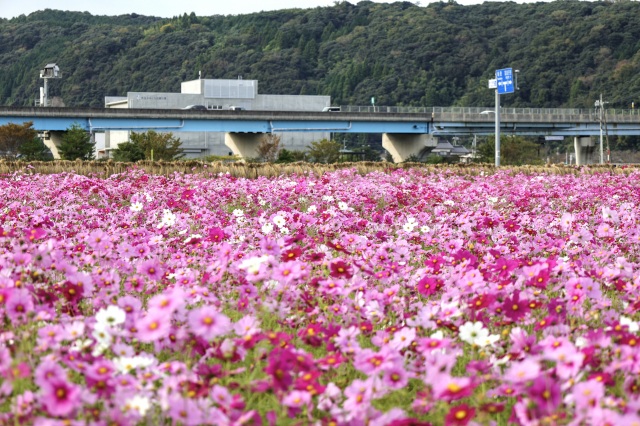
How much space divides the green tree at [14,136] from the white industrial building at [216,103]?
80.7 feet

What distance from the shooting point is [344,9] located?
164 meters

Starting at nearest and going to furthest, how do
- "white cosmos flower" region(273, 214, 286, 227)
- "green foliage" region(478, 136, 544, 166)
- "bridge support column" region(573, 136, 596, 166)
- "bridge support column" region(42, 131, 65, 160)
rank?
"white cosmos flower" region(273, 214, 286, 227), "bridge support column" region(42, 131, 65, 160), "green foliage" region(478, 136, 544, 166), "bridge support column" region(573, 136, 596, 166)

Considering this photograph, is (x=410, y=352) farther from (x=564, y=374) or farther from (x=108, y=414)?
(x=108, y=414)

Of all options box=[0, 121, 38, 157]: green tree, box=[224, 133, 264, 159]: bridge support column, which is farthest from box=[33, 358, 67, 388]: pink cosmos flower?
box=[224, 133, 264, 159]: bridge support column

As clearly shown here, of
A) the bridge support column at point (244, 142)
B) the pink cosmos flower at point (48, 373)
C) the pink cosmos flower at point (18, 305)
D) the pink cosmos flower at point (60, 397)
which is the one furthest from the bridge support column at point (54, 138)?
the pink cosmos flower at point (60, 397)

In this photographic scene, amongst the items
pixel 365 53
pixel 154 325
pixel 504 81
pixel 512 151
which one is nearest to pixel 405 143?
pixel 512 151

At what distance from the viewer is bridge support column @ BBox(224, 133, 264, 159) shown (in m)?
72.1

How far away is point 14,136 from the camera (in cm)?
6059

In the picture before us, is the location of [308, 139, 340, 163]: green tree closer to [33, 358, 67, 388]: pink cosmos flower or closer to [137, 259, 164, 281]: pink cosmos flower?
[137, 259, 164, 281]: pink cosmos flower

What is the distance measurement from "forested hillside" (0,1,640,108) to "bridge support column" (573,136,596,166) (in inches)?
832

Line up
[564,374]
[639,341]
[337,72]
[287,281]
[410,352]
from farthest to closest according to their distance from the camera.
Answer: [337,72]
[287,281]
[410,352]
[639,341]
[564,374]

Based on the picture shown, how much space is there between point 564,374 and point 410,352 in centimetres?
88

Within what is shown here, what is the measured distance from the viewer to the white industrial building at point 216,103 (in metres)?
87.2

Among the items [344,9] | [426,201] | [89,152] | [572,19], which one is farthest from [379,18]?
[426,201]
